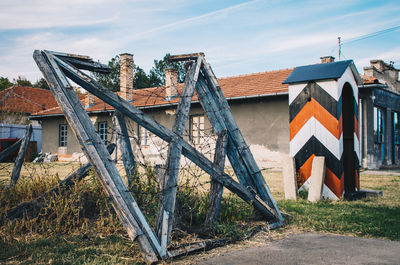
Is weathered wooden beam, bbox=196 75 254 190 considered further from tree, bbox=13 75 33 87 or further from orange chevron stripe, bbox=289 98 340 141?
tree, bbox=13 75 33 87

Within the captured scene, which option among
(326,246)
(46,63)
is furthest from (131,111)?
(326,246)

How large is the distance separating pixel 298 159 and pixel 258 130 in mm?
10046

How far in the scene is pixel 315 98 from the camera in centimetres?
656

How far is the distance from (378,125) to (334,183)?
43.6 ft

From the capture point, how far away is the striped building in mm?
6309

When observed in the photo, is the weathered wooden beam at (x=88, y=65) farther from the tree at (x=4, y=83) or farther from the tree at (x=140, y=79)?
the tree at (x=4, y=83)

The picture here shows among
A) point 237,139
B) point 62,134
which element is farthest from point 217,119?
point 62,134

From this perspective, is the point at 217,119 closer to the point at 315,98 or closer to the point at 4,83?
the point at 315,98

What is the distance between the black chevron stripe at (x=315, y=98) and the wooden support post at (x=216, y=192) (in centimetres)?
279

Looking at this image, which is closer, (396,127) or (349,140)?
(349,140)

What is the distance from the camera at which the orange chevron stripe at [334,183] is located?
20.6ft

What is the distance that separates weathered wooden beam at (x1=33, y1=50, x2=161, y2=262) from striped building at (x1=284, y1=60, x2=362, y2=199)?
417cm

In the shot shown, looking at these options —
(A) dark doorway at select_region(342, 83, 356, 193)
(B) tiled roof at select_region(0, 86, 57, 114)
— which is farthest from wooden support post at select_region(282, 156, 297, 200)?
(B) tiled roof at select_region(0, 86, 57, 114)

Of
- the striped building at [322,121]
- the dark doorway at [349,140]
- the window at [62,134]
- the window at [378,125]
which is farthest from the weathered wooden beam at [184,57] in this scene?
the window at [62,134]
